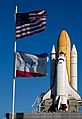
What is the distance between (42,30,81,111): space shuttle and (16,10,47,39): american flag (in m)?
51.0

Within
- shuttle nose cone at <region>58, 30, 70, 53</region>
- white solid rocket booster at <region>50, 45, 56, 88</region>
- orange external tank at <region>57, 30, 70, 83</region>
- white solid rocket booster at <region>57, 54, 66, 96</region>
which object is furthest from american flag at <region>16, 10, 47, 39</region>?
shuttle nose cone at <region>58, 30, 70, 53</region>

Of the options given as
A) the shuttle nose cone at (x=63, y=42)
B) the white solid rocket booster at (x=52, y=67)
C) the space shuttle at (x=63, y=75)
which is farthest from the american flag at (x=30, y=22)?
the shuttle nose cone at (x=63, y=42)

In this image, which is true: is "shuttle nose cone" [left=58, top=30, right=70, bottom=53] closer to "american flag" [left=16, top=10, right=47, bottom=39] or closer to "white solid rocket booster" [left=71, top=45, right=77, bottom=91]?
"white solid rocket booster" [left=71, top=45, right=77, bottom=91]

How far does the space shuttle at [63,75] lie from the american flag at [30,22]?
5096 cm

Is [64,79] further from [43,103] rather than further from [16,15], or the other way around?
[16,15]

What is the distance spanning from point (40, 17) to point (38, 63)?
4.33m

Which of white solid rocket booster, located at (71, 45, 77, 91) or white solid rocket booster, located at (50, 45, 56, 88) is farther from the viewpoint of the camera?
white solid rocket booster, located at (71, 45, 77, 91)

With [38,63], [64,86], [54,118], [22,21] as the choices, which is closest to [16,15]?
[22,21]

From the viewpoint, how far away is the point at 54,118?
3017 inches

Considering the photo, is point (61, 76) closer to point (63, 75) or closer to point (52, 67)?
point (63, 75)

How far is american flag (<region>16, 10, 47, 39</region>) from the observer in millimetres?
33688

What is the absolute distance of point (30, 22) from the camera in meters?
34.1

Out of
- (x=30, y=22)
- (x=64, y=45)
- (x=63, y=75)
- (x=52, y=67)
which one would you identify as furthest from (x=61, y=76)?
(x=30, y=22)

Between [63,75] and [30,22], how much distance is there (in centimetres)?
5263
